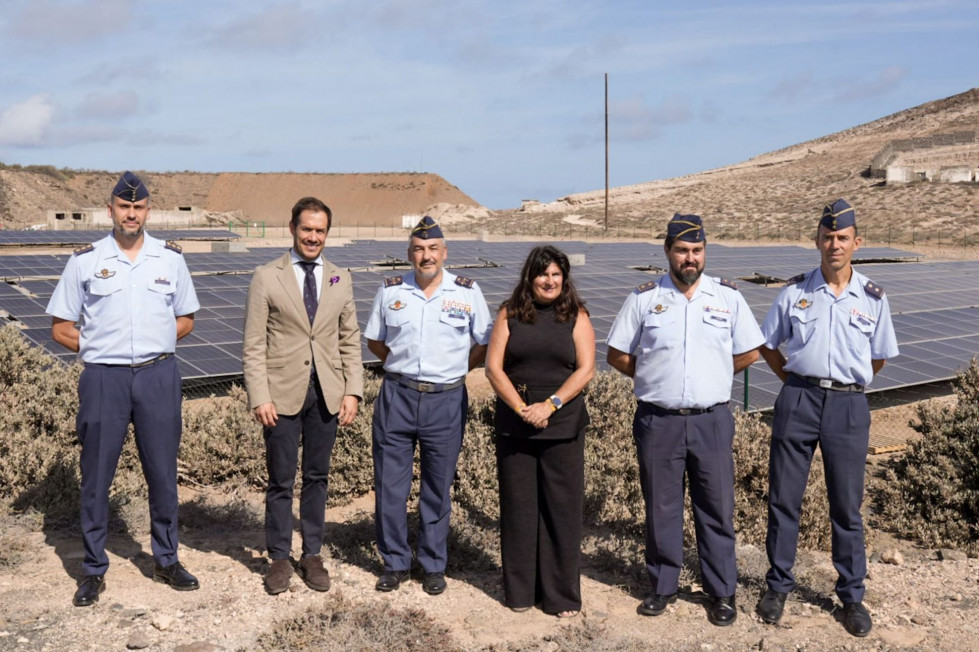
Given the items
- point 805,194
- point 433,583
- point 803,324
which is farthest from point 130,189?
point 805,194

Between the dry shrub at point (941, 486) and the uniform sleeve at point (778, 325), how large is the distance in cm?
285

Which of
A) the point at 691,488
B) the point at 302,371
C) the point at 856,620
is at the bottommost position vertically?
the point at 856,620

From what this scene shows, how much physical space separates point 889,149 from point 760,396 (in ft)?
199

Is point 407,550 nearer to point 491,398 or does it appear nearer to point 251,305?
point 251,305

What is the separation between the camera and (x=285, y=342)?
534 cm

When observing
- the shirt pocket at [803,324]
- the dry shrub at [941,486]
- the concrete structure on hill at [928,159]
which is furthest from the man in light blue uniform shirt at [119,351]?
the concrete structure on hill at [928,159]

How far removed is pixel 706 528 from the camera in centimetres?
528

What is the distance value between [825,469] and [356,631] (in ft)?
8.89

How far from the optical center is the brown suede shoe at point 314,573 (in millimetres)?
5410

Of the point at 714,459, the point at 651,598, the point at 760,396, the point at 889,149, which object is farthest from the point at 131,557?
the point at 889,149

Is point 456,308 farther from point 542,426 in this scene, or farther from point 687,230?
point 687,230

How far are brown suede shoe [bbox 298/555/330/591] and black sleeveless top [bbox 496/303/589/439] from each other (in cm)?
147

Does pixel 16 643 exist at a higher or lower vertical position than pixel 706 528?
lower

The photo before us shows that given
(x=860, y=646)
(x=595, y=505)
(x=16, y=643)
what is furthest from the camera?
(x=595, y=505)
